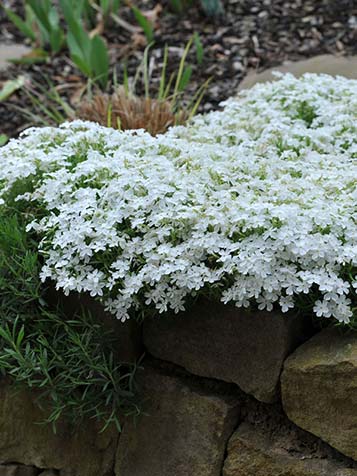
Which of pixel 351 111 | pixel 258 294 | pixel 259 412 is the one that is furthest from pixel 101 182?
pixel 351 111

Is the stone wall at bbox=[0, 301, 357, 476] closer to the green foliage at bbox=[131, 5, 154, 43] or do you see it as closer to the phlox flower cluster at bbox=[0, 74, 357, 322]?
the phlox flower cluster at bbox=[0, 74, 357, 322]

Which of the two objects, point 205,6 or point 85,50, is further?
point 205,6

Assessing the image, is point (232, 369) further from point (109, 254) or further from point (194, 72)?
point (194, 72)

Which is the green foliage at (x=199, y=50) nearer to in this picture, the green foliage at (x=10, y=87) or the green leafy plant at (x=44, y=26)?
the green leafy plant at (x=44, y=26)

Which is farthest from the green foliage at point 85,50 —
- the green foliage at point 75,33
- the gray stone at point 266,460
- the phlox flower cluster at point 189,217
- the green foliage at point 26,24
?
the gray stone at point 266,460

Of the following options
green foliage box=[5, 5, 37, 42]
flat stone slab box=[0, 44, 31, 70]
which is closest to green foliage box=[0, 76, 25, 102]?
flat stone slab box=[0, 44, 31, 70]

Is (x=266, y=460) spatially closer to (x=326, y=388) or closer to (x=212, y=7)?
(x=326, y=388)

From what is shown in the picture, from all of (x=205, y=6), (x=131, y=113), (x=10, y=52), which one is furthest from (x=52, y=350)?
(x=10, y=52)
